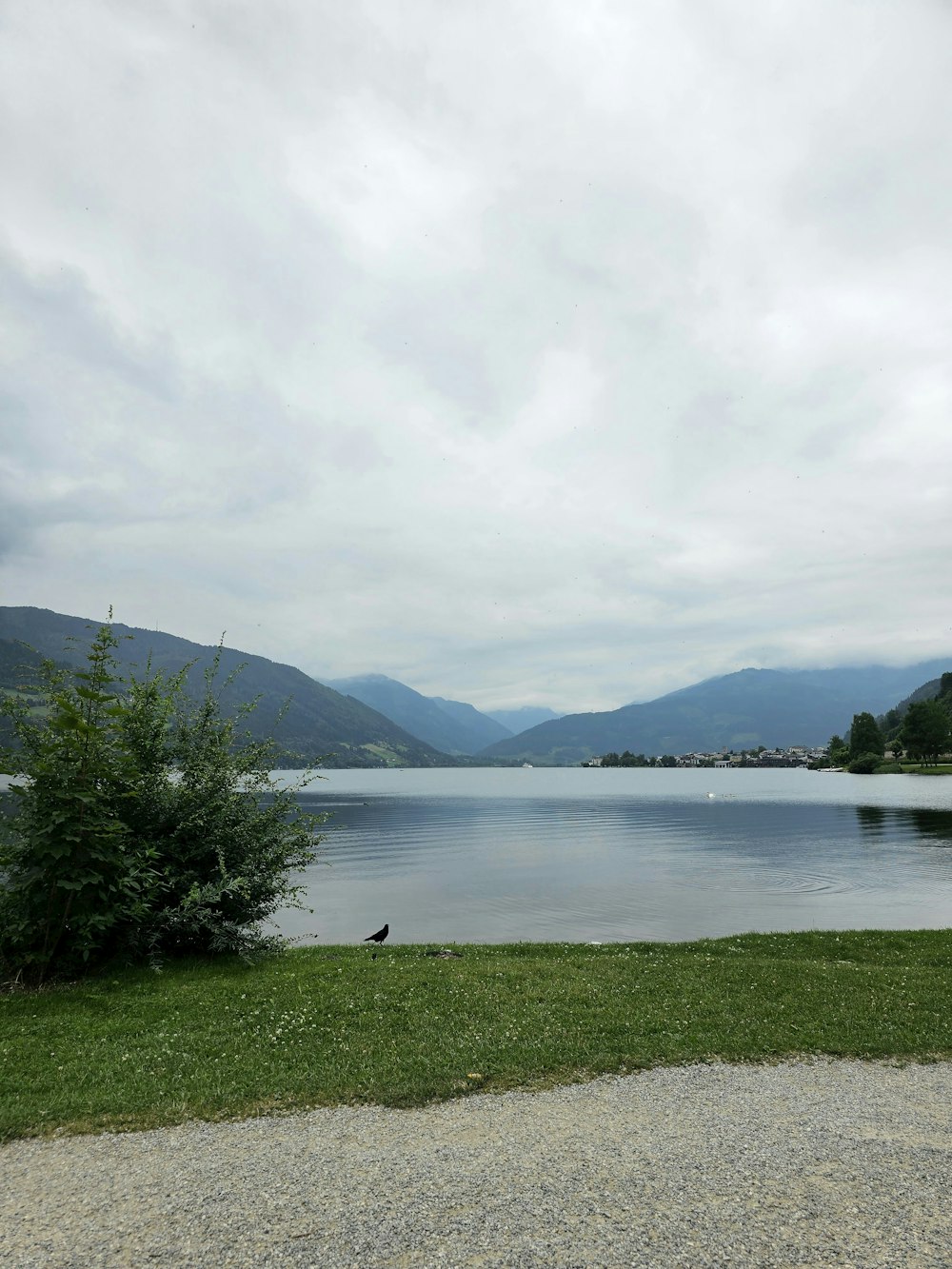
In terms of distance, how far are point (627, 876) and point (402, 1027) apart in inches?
1345

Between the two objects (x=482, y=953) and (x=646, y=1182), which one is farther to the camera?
(x=482, y=953)

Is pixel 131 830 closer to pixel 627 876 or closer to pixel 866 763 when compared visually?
pixel 627 876

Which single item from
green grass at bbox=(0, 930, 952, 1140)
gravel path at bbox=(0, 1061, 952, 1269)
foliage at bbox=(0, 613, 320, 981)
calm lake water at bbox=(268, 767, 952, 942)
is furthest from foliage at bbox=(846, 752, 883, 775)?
gravel path at bbox=(0, 1061, 952, 1269)

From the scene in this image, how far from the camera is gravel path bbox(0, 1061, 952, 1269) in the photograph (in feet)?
19.5

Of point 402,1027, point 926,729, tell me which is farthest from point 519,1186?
point 926,729

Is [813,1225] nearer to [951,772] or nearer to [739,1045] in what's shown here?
[739,1045]

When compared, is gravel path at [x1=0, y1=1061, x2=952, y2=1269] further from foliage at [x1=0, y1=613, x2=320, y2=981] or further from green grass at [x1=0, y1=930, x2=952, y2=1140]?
foliage at [x1=0, y1=613, x2=320, y2=981]

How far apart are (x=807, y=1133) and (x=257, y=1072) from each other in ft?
23.2

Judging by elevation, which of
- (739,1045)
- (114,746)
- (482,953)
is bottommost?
(482,953)

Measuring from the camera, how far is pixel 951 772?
534 feet

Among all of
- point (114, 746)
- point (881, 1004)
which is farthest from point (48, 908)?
point (881, 1004)

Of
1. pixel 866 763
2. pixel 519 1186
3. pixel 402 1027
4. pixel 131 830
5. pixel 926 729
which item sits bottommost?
pixel 866 763

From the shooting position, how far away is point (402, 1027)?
11734mm

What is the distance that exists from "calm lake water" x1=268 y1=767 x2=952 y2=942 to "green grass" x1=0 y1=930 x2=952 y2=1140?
12.5 m
